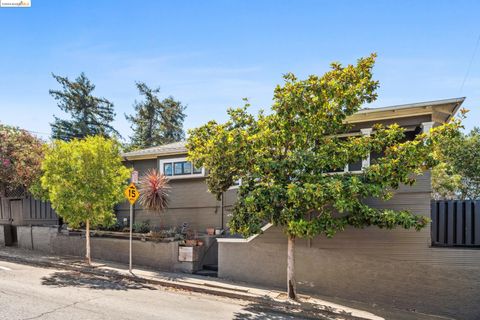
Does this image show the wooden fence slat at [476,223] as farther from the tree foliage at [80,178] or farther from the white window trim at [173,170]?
the tree foliage at [80,178]

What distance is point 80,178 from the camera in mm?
11148

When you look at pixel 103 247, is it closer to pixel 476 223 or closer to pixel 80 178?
pixel 80 178

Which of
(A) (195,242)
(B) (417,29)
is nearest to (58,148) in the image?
(A) (195,242)

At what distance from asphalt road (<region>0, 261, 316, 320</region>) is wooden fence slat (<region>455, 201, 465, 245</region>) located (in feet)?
15.8

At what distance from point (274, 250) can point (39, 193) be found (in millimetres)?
10480

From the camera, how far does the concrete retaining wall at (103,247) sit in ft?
38.0

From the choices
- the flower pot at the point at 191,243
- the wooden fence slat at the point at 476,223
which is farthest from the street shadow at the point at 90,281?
the wooden fence slat at the point at 476,223

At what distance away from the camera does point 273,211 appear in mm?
7789

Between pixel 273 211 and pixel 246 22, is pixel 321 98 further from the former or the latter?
pixel 246 22

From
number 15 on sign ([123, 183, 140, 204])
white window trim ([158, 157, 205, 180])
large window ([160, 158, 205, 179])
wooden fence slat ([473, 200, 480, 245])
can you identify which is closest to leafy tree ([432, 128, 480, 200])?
wooden fence slat ([473, 200, 480, 245])

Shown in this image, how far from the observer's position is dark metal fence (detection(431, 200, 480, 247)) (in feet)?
27.6

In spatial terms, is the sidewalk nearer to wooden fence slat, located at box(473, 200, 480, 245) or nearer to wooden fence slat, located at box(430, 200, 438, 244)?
wooden fence slat, located at box(430, 200, 438, 244)

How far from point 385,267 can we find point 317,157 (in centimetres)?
388

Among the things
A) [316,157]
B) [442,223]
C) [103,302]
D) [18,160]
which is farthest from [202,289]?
[18,160]
